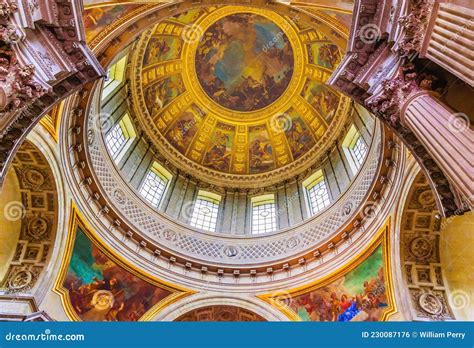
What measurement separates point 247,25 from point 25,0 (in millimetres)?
18674

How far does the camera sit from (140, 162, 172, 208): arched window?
63.3 feet

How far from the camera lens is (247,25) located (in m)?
24.1

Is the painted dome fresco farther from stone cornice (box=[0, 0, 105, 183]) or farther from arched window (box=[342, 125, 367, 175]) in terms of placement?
stone cornice (box=[0, 0, 105, 183])

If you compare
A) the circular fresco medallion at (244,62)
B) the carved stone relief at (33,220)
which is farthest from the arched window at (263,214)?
the carved stone relief at (33,220)

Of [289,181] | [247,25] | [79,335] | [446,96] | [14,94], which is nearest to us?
[79,335]

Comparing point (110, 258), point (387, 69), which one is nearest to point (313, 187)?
point (110, 258)

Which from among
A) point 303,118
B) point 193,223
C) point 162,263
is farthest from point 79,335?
point 303,118

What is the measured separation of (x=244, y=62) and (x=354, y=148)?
10.00m

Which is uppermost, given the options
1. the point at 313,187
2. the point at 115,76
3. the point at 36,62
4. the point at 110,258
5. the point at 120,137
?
the point at 115,76

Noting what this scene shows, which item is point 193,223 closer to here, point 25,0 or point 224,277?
point 224,277

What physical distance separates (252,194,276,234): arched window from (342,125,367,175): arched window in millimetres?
4784

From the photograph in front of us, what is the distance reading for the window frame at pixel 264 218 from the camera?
64.1ft

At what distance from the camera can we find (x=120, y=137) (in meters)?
19.8

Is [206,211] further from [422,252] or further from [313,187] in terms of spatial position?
[422,252]
